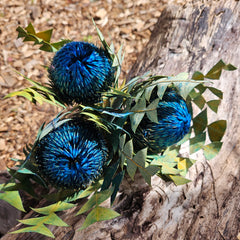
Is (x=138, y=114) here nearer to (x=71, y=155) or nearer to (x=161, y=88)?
(x=161, y=88)

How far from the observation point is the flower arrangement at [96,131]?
734 mm

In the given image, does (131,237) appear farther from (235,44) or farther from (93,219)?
(235,44)

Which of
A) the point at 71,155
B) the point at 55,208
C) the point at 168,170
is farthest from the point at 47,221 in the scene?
the point at 168,170

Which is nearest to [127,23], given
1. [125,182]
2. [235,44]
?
[235,44]

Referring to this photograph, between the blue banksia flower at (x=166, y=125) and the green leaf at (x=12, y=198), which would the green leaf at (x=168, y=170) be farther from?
the green leaf at (x=12, y=198)

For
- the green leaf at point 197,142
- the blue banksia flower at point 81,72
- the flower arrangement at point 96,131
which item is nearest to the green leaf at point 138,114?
the flower arrangement at point 96,131

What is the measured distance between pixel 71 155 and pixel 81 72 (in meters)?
0.20

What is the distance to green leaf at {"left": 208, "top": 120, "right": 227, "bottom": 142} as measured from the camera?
0.87m

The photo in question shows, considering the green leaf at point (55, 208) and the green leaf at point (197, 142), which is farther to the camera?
the green leaf at point (197, 142)

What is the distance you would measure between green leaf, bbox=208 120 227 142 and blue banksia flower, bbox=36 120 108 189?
310 millimetres

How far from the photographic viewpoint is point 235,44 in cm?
118

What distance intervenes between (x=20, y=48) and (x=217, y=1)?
1114 millimetres

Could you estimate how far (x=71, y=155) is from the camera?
0.73 meters

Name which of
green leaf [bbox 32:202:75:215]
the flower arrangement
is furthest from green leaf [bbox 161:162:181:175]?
green leaf [bbox 32:202:75:215]
